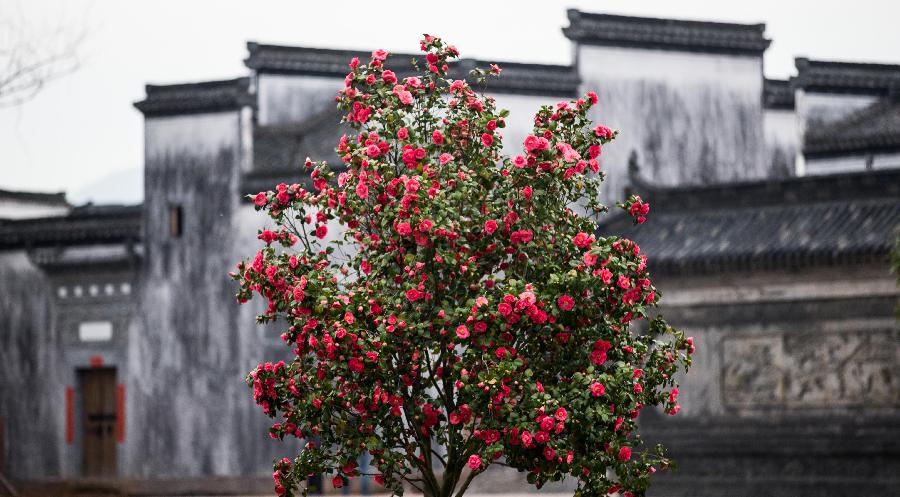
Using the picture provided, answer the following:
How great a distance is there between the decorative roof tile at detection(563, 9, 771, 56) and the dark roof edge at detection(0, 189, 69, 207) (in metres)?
13.1

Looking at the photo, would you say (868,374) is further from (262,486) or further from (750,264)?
(262,486)

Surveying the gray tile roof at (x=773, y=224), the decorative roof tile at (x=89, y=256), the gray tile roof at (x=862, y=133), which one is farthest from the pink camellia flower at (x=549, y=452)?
the decorative roof tile at (x=89, y=256)

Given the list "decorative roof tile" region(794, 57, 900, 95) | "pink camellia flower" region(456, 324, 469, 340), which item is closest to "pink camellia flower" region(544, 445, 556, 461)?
"pink camellia flower" region(456, 324, 469, 340)

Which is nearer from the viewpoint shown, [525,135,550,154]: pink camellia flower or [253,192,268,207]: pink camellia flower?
[525,135,550,154]: pink camellia flower

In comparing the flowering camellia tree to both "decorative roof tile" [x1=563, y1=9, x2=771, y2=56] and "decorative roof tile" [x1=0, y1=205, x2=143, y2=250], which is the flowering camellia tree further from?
"decorative roof tile" [x1=0, y1=205, x2=143, y2=250]

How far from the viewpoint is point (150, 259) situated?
28688 mm

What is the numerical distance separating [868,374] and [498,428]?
12609mm

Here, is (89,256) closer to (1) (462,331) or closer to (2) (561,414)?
(1) (462,331)

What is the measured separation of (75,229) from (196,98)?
358 cm

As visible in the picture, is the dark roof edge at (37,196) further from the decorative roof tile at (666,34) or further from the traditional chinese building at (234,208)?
the decorative roof tile at (666,34)

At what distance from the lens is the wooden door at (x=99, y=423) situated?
1142 inches

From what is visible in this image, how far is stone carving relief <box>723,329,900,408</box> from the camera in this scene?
21.3 m

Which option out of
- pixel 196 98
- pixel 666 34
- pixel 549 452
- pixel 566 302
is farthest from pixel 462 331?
pixel 666 34

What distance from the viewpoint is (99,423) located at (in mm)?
29109
